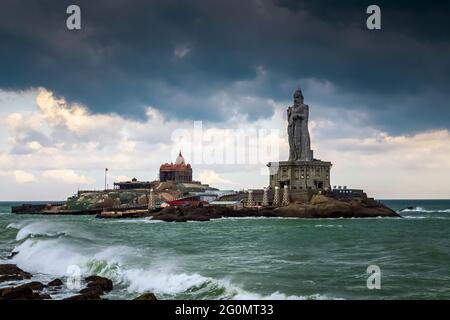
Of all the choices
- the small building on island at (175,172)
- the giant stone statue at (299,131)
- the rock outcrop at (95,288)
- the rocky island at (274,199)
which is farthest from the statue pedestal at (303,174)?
the rock outcrop at (95,288)

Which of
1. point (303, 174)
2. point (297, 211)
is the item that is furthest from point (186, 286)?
point (303, 174)

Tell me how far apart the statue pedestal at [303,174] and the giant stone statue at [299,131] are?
3.46 metres

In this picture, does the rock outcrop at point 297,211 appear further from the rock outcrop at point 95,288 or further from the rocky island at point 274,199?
the rock outcrop at point 95,288

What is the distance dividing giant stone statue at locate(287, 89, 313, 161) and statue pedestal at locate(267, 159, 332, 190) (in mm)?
3460

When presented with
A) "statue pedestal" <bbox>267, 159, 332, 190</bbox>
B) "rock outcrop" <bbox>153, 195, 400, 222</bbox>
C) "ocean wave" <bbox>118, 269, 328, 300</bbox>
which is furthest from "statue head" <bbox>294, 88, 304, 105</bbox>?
"ocean wave" <bbox>118, 269, 328, 300</bbox>

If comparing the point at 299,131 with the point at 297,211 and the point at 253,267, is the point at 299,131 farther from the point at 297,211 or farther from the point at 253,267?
the point at 253,267

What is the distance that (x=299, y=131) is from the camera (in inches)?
4692

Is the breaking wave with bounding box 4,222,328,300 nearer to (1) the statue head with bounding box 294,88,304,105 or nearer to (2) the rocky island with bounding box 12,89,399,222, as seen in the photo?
(2) the rocky island with bounding box 12,89,399,222

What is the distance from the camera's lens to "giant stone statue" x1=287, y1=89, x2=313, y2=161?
11819 cm

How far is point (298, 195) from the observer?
10425cm

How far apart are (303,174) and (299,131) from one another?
11.9m

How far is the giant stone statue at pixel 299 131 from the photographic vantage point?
388ft
